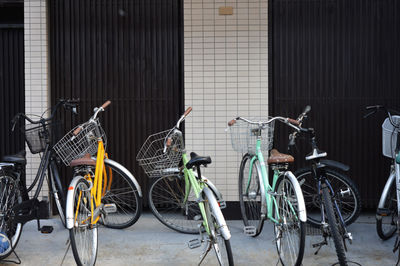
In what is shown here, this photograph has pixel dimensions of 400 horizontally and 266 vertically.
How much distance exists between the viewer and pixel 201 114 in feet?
20.4

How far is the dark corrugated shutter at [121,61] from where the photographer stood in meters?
6.43

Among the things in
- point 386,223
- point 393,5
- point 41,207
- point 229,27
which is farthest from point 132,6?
point 386,223

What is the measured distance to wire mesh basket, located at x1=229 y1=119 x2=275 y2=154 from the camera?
204 inches

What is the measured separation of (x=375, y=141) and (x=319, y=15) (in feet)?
6.31

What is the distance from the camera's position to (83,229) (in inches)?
170

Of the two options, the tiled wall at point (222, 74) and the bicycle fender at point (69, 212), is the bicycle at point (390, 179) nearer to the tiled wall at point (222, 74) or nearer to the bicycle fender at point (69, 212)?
the tiled wall at point (222, 74)

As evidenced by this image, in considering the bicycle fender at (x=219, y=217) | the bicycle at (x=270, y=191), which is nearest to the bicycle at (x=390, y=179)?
the bicycle at (x=270, y=191)

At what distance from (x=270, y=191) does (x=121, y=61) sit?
9.89 ft

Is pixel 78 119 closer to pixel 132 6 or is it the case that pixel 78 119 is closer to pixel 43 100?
pixel 43 100

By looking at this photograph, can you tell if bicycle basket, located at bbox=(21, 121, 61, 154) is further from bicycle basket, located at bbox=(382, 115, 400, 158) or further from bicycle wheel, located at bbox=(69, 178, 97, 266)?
bicycle basket, located at bbox=(382, 115, 400, 158)

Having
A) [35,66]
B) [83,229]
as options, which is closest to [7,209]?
[83,229]

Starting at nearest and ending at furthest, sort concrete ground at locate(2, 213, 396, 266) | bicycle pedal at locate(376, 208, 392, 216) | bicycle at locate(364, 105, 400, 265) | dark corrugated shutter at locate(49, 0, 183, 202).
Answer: concrete ground at locate(2, 213, 396, 266), bicycle at locate(364, 105, 400, 265), bicycle pedal at locate(376, 208, 392, 216), dark corrugated shutter at locate(49, 0, 183, 202)

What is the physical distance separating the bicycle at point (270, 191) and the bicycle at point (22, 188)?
216cm

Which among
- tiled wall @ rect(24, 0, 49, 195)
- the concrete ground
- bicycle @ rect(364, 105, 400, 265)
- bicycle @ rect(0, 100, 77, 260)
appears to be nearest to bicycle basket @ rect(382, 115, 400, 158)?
bicycle @ rect(364, 105, 400, 265)
